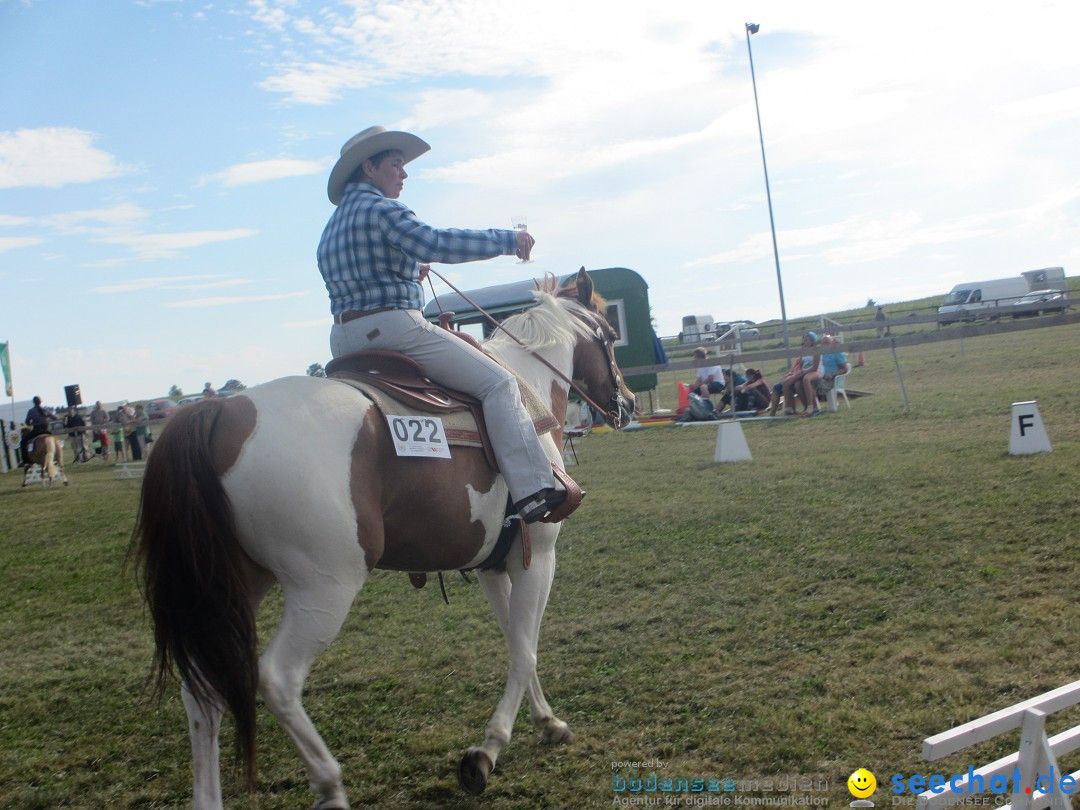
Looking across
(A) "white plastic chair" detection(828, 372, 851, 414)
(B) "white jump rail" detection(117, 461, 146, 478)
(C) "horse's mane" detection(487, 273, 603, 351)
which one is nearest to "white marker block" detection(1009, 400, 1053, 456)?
(C) "horse's mane" detection(487, 273, 603, 351)

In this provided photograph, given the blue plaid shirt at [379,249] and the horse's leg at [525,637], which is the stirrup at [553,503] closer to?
the horse's leg at [525,637]

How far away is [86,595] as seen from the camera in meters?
8.48

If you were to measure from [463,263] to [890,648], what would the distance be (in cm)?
312

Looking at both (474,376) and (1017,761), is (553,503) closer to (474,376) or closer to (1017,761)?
(474,376)

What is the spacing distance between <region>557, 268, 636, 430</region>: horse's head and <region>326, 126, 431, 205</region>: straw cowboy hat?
4.89ft

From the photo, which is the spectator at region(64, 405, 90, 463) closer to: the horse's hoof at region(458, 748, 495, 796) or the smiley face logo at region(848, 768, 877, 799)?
the horse's hoof at region(458, 748, 495, 796)

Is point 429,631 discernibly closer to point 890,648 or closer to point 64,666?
point 64,666

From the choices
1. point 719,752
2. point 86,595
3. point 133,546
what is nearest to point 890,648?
point 719,752

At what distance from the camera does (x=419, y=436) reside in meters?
3.89

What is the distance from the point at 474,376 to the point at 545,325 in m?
1.17

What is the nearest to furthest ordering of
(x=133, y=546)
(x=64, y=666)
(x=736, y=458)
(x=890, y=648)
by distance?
(x=133, y=546)
(x=890, y=648)
(x=64, y=666)
(x=736, y=458)

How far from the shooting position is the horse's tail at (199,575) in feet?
11.2

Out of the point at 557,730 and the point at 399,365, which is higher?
the point at 399,365

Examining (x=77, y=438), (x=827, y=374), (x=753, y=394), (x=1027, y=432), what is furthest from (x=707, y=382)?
(x=77, y=438)
